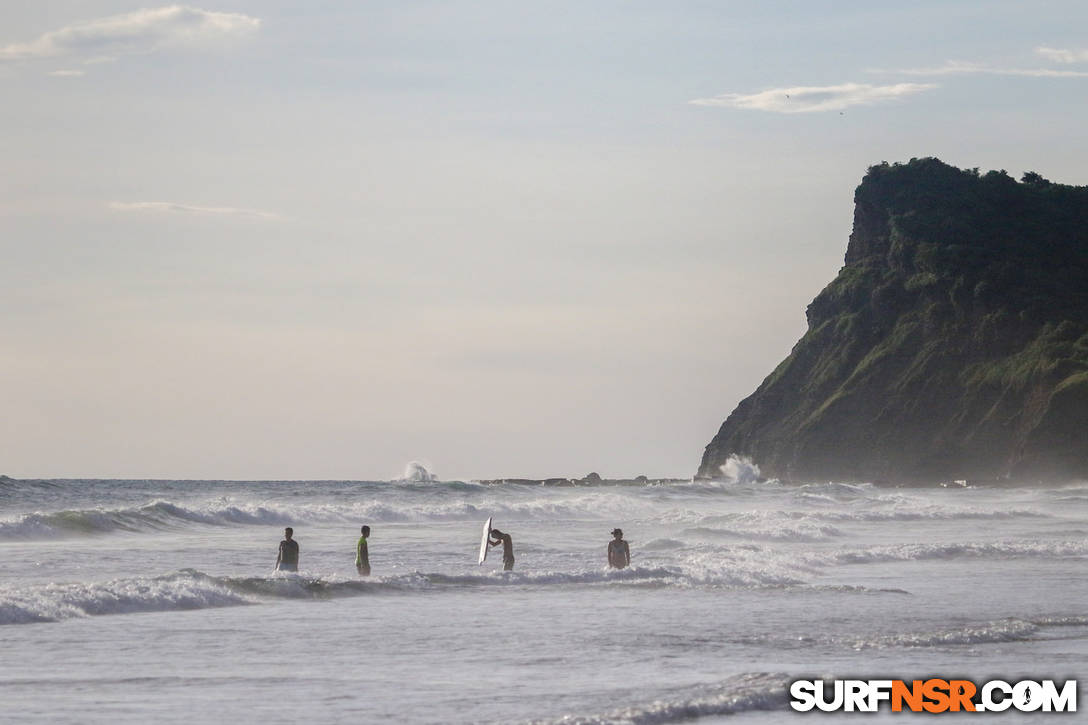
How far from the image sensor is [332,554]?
3862 cm

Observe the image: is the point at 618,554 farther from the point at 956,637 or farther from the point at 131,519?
the point at 131,519

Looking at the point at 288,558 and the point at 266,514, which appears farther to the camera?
the point at 266,514

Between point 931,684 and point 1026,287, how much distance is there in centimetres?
12026

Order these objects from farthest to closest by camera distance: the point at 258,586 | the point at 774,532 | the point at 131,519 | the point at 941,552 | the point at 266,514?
1. the point at 266,514
2. the point at 131,519
3. the point at 774,532
4. the point at 941,552
5. the point at 258,586

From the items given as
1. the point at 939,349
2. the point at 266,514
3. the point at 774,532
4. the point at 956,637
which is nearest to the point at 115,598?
the point at 956,637

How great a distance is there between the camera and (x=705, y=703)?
14719 mm

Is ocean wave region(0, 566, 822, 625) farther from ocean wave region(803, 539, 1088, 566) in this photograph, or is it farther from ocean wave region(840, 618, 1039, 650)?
ocean wave region(840, 618, 1039, 650)

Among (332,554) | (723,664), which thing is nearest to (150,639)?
(723,664)

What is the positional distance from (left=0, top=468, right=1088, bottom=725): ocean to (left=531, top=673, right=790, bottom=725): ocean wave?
0.13ft

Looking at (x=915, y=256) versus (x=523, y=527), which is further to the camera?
(x=915, y=256)

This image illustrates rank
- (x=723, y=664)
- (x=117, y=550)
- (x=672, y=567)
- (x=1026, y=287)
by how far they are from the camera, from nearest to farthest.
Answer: (x=723, y=664), (x=672, y=567), (x=117, y=550), (x=1026, y=287)

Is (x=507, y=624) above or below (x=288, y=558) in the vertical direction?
below

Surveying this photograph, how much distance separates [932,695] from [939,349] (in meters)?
115

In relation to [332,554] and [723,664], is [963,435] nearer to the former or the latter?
[332,554]
